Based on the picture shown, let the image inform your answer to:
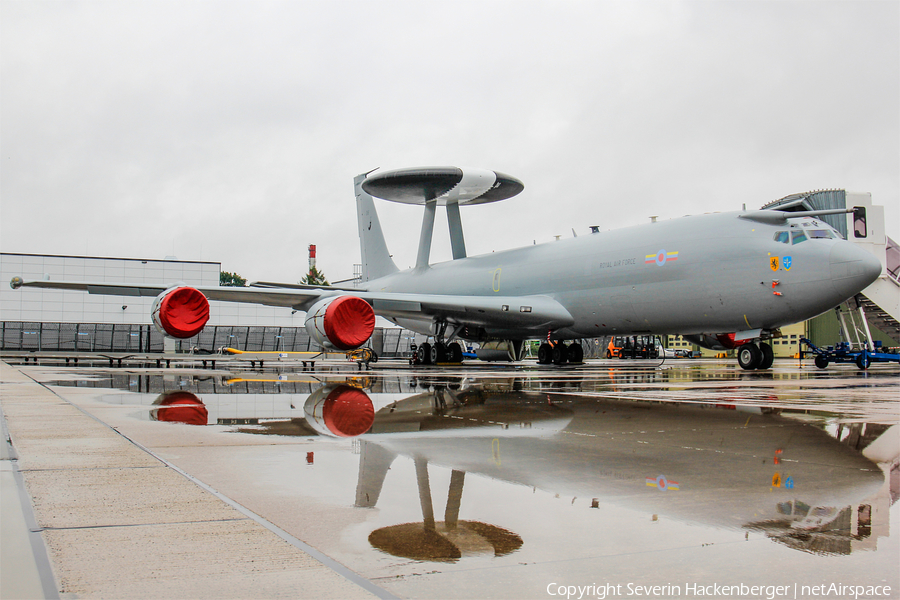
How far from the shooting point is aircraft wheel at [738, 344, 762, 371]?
16031 mm

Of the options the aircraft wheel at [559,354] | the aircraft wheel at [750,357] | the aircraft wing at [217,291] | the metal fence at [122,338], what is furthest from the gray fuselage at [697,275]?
the metal fence at [122,338]

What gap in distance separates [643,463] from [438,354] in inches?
719

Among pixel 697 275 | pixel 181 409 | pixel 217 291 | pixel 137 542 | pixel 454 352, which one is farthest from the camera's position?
pixel 454 352

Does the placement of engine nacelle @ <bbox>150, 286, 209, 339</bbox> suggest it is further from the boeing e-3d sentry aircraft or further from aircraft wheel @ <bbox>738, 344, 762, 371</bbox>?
aircraft wheel @ <bbox>738, 344, 762, 371</bbox>

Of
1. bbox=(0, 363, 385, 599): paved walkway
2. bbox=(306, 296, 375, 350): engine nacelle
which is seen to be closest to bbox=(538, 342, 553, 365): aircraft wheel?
bbox=(306, 296, 375, 350): engine nacelle

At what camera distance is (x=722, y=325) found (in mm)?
15367

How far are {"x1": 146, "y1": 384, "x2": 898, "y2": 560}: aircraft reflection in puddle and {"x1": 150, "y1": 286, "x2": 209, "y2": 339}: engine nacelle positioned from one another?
1009cm

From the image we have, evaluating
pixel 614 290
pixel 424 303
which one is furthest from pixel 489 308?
pixel 614 290

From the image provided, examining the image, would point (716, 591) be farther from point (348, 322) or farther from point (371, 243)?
point (371, 243)

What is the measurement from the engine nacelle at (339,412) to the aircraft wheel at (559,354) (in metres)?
14.2

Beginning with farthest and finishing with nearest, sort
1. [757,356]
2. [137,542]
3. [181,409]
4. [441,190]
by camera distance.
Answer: [441,190], [757,356], [181,409], [137,542]

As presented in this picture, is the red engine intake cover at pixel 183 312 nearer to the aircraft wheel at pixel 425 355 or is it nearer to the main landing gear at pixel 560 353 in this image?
the aircraft wheel at pixel 425 355

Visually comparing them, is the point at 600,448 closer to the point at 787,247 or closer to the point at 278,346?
the point at 787,247

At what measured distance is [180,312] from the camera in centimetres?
1595
